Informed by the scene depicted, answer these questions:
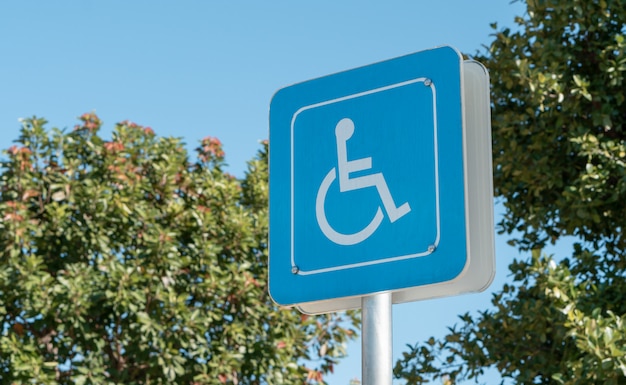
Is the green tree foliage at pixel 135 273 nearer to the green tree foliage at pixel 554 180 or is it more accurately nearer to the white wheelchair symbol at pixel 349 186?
the green tree foliage at pixel 554 180

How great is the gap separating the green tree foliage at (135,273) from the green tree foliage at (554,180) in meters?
3.03

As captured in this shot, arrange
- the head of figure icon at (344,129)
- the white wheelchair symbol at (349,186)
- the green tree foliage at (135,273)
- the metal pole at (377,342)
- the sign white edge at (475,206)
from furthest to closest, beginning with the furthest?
the green tree foliage at (135,273) → the head of figure icon at (344,129) → the white wheelchair symbol at (349,186) → the sign white edge at (475,206) → the metal pole at (377,342)

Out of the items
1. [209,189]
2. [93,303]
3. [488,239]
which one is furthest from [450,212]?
[209,189]

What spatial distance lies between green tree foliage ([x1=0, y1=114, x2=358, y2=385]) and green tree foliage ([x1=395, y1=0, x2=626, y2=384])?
3.03 m

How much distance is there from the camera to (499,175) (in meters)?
9.06

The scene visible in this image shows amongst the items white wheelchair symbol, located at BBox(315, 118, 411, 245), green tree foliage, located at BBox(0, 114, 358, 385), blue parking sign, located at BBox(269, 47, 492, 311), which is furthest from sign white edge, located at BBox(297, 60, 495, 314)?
green tree foliage, located at BBox(0, 114, 358, 385)

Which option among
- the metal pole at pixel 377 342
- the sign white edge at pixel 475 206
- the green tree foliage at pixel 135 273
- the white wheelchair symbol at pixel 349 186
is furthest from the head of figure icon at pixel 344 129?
the green tree foliage at pixel 135 273

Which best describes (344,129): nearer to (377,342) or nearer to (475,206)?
(475,206)

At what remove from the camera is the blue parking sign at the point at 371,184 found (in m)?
2.13

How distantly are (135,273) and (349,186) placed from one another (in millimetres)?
8826

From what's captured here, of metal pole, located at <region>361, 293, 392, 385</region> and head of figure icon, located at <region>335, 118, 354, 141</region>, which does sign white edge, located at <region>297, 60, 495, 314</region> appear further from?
head of figure icon, located at <region>335, 118, 354, 141</region>

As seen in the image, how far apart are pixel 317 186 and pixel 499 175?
6957 millimetres

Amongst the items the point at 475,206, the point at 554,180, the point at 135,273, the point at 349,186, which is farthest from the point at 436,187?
the point at 135,273

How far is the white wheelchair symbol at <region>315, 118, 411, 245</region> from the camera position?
2.20 meters
